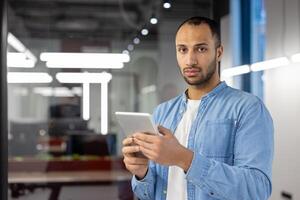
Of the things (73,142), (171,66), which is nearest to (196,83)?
(171,66)

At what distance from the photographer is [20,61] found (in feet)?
9.83

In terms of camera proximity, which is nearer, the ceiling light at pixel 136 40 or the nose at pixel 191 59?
the nose at pixel 191 59

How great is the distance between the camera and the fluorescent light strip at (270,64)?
2.50 metres

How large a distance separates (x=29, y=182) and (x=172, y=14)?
1704 mm

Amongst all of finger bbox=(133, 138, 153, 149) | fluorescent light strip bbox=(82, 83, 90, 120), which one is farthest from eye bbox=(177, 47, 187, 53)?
fluorescent light strip bbox=(82, 83, 90, 120)

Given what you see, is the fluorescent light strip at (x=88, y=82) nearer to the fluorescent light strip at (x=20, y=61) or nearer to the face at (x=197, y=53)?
the fluorescent light strip at (x=20, y=61)

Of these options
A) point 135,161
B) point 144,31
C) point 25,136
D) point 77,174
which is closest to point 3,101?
point 25,136

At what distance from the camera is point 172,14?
3102 millimetres

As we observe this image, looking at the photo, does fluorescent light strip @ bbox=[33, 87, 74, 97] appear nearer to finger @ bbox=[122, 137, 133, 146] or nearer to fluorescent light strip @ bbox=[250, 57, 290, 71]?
fluorescent light strip @ bbox=[250, 57, 290, 71]

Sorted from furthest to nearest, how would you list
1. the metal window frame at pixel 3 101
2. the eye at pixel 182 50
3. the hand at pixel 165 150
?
the metal window frame at pixel 3 101 < the eye at pixel 182 50 < the hand at pixel 165 150

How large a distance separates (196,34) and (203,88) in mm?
189

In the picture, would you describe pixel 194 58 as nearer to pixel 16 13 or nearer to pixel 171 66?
pixel 171 66

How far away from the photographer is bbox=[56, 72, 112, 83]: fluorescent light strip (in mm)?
3061

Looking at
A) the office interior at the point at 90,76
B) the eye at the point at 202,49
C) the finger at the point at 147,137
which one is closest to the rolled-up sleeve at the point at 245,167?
the finger at the point at 147,137
